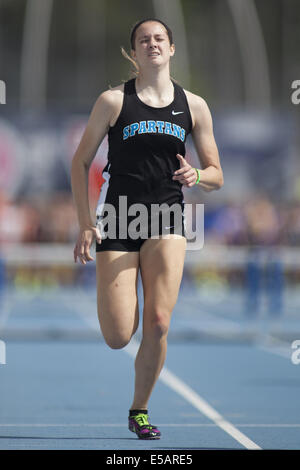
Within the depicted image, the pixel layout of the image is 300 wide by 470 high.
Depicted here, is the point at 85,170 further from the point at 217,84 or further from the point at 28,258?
the point at 217,84

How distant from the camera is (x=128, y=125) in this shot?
6.52 meters

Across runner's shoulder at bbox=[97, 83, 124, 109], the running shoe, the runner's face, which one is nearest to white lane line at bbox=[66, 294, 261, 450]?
the running shoe

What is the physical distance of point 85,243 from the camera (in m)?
6.46

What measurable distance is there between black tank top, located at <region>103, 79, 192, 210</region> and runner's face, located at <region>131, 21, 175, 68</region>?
23 centimetres

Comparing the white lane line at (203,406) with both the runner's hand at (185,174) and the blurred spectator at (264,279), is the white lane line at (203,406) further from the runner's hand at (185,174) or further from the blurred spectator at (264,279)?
the blurred spectator at (264,279)

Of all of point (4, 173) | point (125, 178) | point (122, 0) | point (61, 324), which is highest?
point (122, 0)

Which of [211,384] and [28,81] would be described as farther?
[28,81]

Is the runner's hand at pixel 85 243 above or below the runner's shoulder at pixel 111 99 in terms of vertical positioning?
below

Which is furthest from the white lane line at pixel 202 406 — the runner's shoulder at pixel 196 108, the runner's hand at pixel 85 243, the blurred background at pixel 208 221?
the blurred background at pixel 208 221

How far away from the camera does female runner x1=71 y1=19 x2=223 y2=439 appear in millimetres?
6527

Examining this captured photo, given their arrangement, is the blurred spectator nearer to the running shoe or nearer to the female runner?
the running shoe

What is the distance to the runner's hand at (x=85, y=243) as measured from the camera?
6453mm

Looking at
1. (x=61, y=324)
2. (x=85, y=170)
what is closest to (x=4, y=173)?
(x=61, y=324)
